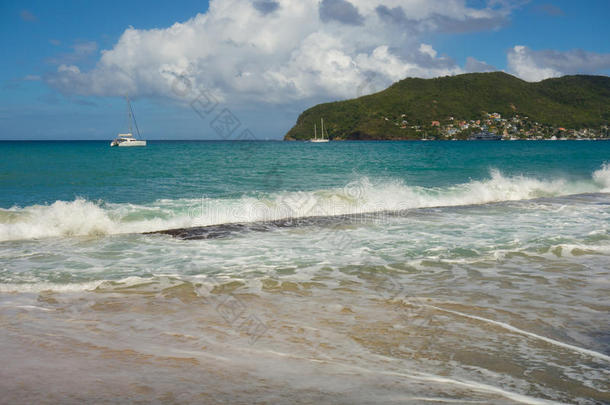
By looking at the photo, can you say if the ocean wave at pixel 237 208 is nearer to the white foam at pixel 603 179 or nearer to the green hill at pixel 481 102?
the white foam at pixel 603 179

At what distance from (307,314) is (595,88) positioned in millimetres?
162792

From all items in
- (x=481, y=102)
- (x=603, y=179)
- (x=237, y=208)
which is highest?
(x=481, y=102)

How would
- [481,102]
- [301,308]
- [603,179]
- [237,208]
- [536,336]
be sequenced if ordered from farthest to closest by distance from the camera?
[481,102], [603,179], [237,208], [301,308], [536,336]

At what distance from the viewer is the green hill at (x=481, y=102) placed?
5022 inches

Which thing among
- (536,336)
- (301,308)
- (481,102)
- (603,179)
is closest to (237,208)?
(301,308)

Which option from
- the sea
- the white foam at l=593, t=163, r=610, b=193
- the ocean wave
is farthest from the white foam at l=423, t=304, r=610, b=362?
the white foam at l=593, t=163, r=610, b=193

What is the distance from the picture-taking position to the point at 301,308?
6.40 metres

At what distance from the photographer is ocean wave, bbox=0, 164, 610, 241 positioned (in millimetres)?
13430

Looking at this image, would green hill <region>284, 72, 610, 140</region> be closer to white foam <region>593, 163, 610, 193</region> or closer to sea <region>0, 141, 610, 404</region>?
white foam <region>593, 163, 610, 193</region>

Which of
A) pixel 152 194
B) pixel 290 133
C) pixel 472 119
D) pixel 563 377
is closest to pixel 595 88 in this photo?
pixel 472 119

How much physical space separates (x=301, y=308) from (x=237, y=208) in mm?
11067

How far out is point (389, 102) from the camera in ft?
456

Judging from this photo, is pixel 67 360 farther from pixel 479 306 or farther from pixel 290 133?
pixel 290 133

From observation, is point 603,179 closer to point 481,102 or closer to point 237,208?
point 237,208
